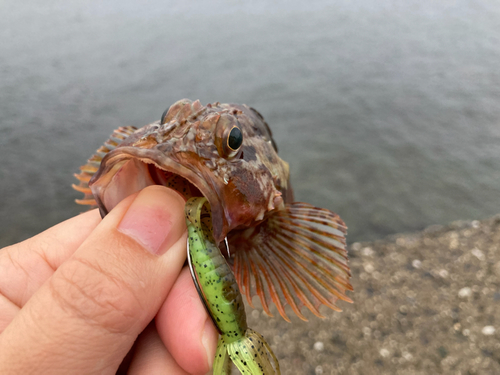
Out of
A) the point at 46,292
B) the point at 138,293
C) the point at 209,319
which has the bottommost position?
the point at 209,319

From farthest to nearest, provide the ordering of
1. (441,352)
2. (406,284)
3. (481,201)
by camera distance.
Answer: (481,201) < (406,284) < (441,352)

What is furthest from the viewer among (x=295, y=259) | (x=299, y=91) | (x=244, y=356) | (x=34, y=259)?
(x=299, y=91)

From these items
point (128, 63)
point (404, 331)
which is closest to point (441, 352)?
point (404, 331)

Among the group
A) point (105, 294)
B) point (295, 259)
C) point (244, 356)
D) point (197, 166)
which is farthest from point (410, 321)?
point (105, 294)

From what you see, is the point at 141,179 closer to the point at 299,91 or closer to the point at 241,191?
the point at 241,191

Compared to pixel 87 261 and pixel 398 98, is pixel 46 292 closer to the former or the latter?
pixel 87 261
